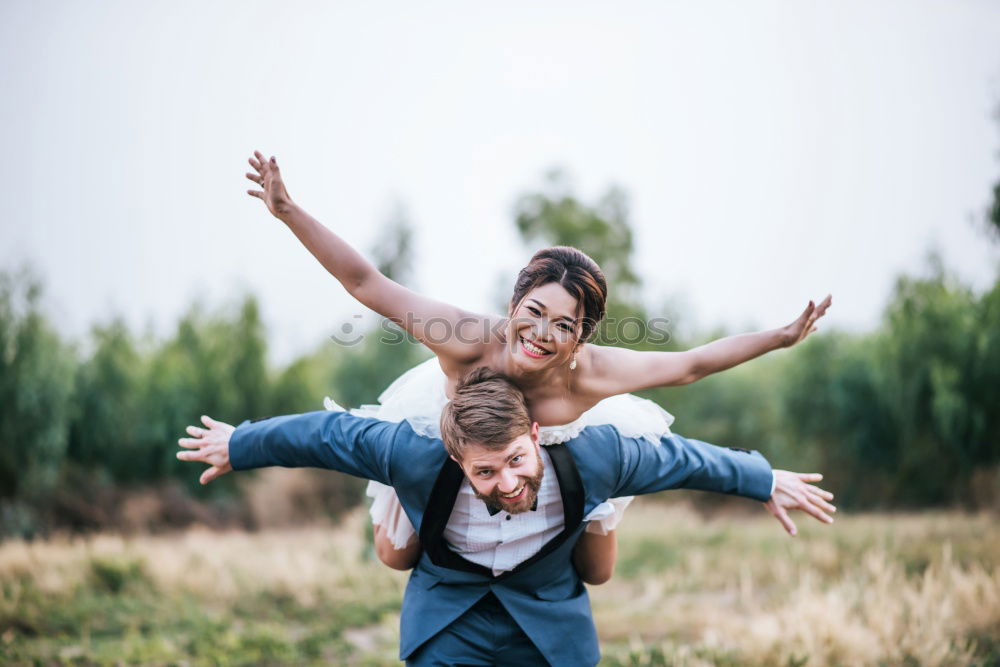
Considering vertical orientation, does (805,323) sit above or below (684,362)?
above

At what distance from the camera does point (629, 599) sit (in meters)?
9.69

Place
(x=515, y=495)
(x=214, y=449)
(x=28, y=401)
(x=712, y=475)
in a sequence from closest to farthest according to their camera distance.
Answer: (x=515, y=495), (x=214, y=449), (x=712, y=475), (x=28, y=401)

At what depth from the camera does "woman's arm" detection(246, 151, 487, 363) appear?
3.42 m

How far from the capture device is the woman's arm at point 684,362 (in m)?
3.66

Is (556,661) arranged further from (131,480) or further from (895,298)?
(131,480)

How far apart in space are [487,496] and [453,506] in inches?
10.7

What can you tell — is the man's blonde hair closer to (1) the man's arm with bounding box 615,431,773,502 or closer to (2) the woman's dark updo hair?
(2) the woman's dark updo hair

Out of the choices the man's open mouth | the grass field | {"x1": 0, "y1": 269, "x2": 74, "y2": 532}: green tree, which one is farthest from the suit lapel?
{"x1": 0, "y1": 269, "x2": 74, "y2": 532}: green tree

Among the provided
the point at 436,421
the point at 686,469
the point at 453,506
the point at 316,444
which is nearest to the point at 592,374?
the point at 686,469

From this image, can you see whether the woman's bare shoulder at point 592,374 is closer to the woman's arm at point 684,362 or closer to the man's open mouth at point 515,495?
the woman's arm at point 684,362

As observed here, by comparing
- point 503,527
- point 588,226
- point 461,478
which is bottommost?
point 503,527

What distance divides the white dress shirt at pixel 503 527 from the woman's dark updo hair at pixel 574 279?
2.13 ft

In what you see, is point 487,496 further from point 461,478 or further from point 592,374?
point 592,374

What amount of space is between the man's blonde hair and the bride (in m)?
0.19
